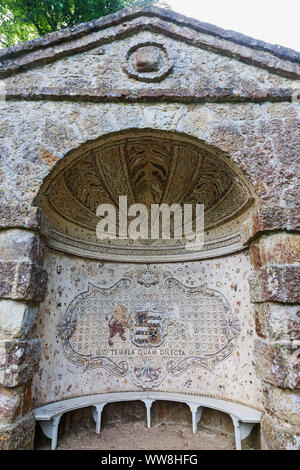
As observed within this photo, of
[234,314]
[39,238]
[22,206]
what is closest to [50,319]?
[39,238]

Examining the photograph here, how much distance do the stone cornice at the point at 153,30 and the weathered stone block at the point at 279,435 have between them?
10.6ft

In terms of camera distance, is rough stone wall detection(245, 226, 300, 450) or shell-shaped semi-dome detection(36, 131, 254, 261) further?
shell-shaped semi-dome detection(36, 131, 254, 261)

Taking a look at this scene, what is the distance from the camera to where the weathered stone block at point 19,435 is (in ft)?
6.33

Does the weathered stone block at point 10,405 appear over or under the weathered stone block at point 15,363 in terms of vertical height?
under

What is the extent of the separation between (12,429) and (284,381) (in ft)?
6.98

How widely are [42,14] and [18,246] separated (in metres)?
5.83

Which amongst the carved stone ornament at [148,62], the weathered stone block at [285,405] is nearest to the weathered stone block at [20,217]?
the carved stone ornament at [148,62]

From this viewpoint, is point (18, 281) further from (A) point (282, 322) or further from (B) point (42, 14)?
(B) point (42, 14)

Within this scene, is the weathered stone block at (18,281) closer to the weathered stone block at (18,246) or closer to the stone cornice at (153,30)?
the weathered stone block at (18,246)

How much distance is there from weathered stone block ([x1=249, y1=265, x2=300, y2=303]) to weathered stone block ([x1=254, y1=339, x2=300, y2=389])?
0.37 meters

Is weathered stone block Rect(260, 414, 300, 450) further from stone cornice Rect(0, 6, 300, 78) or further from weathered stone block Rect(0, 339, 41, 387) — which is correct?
stone cornice Rect(0, 6, 300, 78)

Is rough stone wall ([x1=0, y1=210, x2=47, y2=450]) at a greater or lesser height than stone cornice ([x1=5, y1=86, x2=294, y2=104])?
lesser

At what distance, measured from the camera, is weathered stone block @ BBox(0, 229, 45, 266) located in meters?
2.29

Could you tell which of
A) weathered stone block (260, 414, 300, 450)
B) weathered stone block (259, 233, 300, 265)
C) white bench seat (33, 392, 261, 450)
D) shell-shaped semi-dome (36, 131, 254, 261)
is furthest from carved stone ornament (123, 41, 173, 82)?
white bench seat (33, 392, 261, 450)
